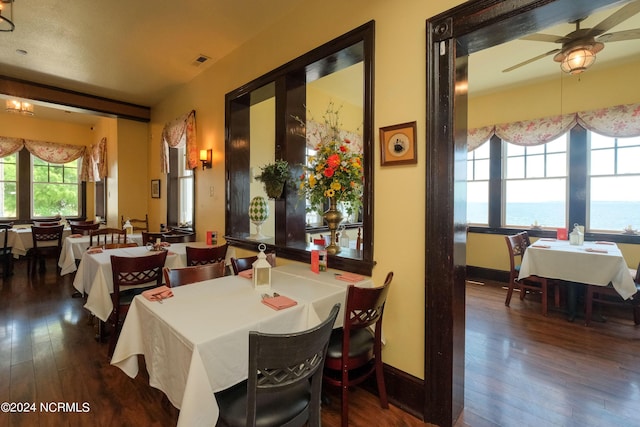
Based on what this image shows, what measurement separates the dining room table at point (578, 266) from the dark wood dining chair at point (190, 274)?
3.61 m

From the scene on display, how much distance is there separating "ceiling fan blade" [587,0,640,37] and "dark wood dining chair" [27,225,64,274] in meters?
7.02

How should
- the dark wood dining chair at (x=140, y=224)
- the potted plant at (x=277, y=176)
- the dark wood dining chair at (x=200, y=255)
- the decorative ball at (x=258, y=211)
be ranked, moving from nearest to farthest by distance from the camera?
1. the potted plant at (x=277, y=176)
2. the dark wood dining chair at (x=200, y=255)
3. the decorative ball at (x=258, y=211)
4. the dark wood dining chair at (x=140, y=224)

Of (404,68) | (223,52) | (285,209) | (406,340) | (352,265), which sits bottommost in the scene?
(406,340)

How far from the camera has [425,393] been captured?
1798 millimetres

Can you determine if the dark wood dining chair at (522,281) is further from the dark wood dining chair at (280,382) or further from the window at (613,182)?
the dark wood dining chair at (280,382)

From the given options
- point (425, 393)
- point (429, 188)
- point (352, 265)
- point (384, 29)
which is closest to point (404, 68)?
point (384, 29)

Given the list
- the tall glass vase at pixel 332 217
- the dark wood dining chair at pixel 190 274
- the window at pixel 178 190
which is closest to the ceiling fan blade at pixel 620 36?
the tall glass vase at pixel 332 217

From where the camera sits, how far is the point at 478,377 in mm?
2262

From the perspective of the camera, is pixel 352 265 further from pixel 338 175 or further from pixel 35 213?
pixel 35 213

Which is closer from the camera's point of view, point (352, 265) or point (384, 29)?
point (384, 29)

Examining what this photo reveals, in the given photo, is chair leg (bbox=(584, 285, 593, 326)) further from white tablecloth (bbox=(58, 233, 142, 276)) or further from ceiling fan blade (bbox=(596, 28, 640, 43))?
white tablecloth (bbox=(58, 233, 142, 276))

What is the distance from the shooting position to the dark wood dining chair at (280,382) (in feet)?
3.37

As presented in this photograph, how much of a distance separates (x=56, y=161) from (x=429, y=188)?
28.3 feet

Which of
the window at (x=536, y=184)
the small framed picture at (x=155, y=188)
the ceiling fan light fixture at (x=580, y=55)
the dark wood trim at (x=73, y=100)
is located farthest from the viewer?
the small framed picture at (x=155, y=188)
